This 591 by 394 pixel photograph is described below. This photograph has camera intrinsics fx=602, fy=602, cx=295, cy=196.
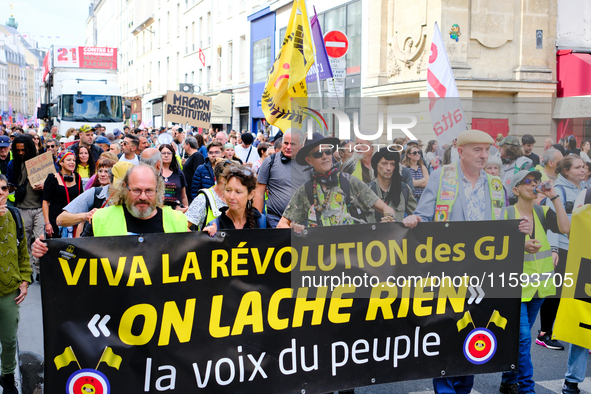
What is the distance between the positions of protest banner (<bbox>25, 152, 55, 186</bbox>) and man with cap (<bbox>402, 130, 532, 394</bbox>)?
5205mm

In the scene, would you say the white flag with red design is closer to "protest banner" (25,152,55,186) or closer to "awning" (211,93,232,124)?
"protest banner" (25,152,55,186)

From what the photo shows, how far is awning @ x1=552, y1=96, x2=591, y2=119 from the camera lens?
1681 cm

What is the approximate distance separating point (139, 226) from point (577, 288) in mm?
3196

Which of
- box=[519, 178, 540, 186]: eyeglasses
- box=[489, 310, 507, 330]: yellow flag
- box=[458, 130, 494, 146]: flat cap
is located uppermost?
box=[458, 130, 494, 146]: flat cap

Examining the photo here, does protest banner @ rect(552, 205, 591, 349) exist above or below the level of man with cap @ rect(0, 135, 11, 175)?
below

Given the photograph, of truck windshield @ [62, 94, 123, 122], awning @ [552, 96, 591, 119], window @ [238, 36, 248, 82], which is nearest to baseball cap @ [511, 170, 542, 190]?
awning @ [552, 96, 591, 119]

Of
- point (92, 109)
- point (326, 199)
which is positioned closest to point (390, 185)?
point (326, 199)

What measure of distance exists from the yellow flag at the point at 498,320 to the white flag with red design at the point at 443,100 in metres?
2.50

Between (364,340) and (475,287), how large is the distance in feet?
2.84

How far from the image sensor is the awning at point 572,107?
55.2ft

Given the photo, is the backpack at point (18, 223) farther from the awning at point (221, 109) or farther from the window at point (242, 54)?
the window at point (242, 54)

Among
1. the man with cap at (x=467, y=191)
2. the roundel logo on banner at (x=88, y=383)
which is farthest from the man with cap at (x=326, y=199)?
the roundel logo on banner at (x=88, y=383)

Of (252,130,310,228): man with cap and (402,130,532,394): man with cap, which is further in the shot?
(252,130,310,228): man with cap

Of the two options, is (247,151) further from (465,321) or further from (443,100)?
(465,321)
